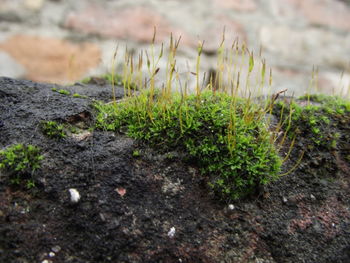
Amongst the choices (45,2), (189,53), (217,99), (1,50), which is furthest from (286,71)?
(1,50)

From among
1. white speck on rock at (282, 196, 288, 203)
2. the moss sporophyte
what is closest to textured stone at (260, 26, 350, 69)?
the moss sporophyte

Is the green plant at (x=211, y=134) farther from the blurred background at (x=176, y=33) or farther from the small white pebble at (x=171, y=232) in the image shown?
the blurred background at (x=176, y=33)

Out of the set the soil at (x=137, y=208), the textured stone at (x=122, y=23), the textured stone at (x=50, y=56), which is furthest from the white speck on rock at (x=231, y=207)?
the textured stone at (x=122, y=23)

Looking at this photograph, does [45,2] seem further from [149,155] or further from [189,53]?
[149,155]

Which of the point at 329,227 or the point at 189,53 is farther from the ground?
the point at 189,53

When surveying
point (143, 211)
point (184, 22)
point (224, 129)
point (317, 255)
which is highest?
point (184, 22)

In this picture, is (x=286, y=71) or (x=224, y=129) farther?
(x=286, y=71)
